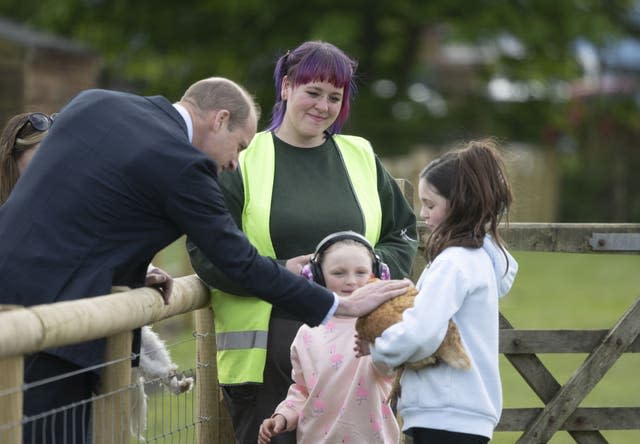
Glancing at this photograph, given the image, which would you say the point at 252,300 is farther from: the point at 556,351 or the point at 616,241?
the point at 616,241

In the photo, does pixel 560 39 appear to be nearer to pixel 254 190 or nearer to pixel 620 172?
pixel 620 172

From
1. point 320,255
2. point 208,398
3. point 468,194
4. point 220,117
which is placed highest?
point 220,117

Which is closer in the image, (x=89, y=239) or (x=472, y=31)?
(x=89, y=239)

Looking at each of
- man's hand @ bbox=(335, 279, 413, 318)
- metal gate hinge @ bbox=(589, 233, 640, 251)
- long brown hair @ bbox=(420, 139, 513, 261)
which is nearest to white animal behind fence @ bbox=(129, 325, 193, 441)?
man's hand @ bbox=(335, 279, 413, 318)

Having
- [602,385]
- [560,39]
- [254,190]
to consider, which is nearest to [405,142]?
[560,39]

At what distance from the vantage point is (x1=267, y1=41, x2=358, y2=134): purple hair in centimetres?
468

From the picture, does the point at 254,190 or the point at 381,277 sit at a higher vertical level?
the point at 254,190

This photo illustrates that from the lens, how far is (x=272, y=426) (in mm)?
4273

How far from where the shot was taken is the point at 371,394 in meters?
4.22

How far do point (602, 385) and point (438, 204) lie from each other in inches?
266

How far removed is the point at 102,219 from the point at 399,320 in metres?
0.96

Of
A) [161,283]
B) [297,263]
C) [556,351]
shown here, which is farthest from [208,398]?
[556,351]

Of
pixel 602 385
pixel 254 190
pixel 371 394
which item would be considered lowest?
pixel 602 385

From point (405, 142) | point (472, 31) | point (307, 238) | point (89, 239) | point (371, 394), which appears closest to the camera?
point (89, 239)
